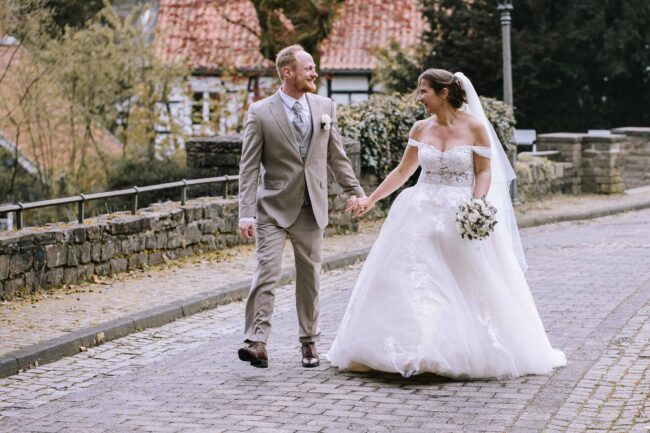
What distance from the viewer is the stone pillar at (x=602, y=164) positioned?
82.7 feet

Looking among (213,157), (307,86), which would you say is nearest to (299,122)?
(307,86)

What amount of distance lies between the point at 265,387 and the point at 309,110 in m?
1.95

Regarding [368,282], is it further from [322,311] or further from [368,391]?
[322,311]

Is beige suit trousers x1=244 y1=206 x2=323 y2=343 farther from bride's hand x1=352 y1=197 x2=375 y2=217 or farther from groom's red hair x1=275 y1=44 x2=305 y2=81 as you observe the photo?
groom's red hair x1=275 y1=44 x2=305 y2=81

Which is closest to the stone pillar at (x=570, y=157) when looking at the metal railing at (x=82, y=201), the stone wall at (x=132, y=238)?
the stone wall at (x=132, y=238)

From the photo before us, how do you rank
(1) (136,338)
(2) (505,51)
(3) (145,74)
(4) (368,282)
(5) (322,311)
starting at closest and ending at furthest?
(4) (368,282), (1) (136,338), (5) (322,311), (2) (505,51), (3) (145,74)

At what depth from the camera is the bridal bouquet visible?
8.41 m

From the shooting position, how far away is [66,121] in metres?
26.5

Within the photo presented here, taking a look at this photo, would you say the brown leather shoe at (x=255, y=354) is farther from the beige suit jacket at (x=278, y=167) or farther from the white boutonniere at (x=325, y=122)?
the white boutonniere at (x=325, y=122)

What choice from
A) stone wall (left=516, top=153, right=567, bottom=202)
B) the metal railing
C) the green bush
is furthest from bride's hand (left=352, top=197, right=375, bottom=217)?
stone wall (left=516, top=153, right=567, bottom=202)

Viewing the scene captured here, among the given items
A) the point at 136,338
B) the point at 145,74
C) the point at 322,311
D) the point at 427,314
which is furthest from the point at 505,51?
the point at 427,314

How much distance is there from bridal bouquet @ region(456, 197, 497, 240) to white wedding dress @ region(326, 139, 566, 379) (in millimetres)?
95

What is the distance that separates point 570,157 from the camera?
2538cm

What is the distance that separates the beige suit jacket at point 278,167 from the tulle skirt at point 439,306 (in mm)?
604
